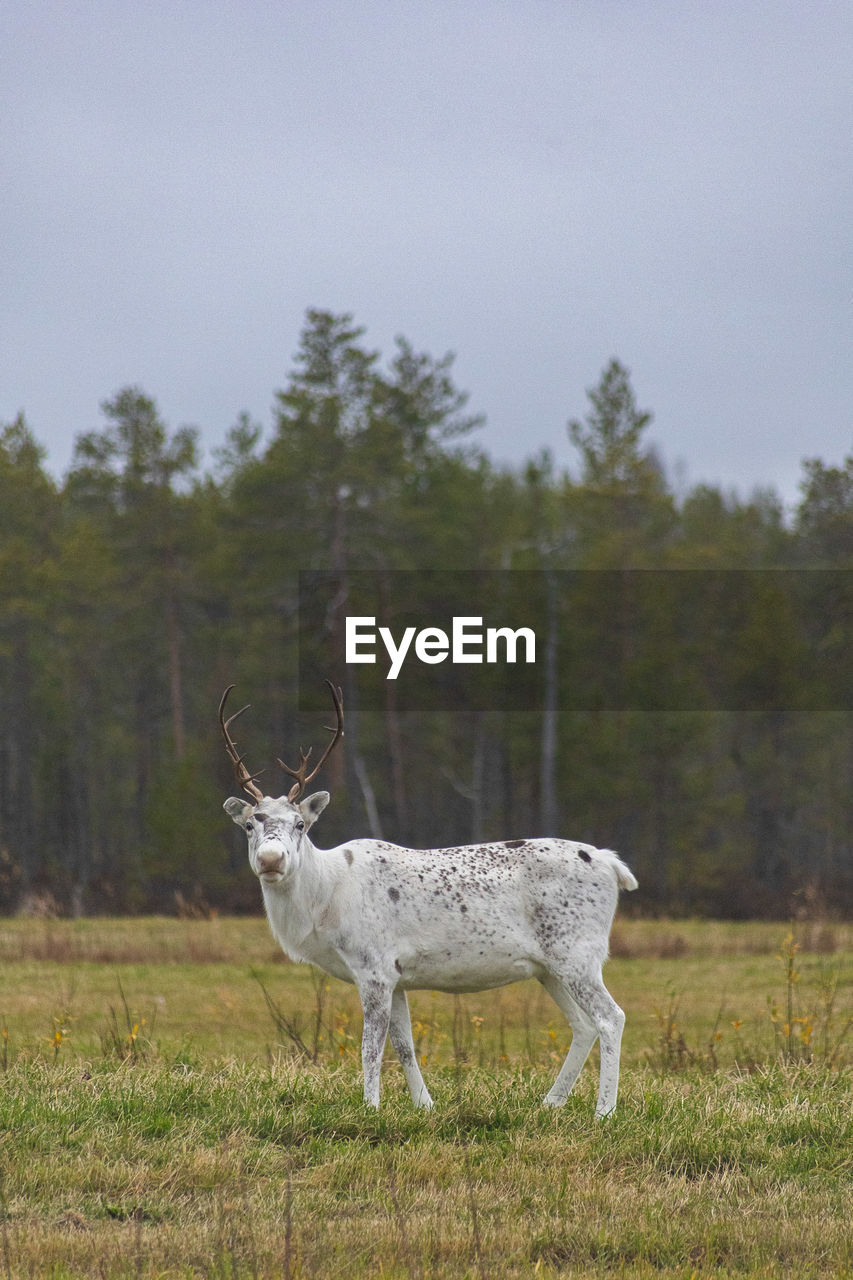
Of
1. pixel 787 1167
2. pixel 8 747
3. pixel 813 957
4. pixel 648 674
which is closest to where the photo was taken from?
pixel 787 1167

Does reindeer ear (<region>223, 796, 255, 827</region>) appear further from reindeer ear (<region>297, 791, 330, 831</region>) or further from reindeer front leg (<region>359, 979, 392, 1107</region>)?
reindeer front leg (<region>359, 979, 392, 1107</region>)

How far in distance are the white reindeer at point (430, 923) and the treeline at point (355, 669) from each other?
24.7m

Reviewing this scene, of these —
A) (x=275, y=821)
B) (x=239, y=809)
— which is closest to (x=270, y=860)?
(x=275, y=821)

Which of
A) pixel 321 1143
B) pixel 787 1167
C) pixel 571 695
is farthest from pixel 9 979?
pixel 571 695

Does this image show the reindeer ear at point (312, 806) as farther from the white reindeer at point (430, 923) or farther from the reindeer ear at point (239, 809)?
the reindeer ear at point (239, 809)

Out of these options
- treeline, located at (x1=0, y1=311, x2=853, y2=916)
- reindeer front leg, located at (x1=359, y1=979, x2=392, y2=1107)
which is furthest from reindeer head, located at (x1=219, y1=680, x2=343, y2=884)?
treeline, located at (x1=0, y1=311, x2=853, y2=916)

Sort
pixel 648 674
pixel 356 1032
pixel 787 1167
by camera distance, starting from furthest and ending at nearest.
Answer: pixel 648 674
pixel 356 1032
pixel 787 1167

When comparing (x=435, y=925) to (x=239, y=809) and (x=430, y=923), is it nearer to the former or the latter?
(x=430, y=923)

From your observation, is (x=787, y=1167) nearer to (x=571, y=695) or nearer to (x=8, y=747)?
(x=571, y=695)

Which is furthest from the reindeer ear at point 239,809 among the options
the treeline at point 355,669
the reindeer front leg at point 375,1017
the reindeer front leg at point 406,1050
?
the treeline at point 355,669

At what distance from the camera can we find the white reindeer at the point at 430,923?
768 centimetres

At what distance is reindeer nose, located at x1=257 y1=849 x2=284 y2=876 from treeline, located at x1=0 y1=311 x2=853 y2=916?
25.2 metres

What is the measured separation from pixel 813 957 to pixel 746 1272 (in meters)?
16.9

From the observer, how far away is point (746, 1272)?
534 centimetres
